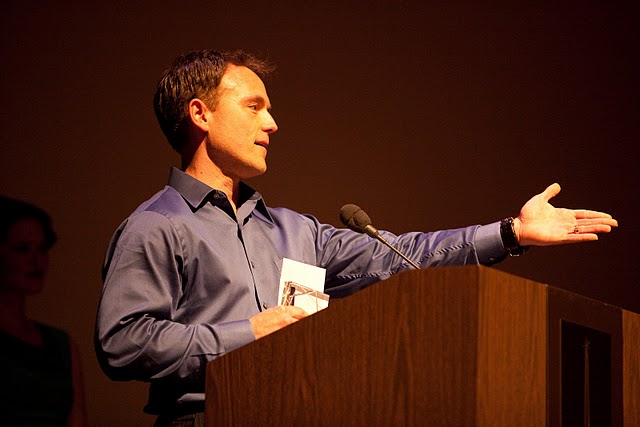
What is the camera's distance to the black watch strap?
2.53m

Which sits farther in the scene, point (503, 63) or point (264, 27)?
point (503, 63)

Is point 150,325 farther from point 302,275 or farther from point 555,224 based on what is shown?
point 555,224

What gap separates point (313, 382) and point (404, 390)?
198 millimetres

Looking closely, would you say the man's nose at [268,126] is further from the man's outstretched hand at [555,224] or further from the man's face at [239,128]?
the man's outstretched hand at [555,224]

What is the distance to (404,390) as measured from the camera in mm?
1637

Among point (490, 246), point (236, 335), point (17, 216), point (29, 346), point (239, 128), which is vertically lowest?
point (29, 346)

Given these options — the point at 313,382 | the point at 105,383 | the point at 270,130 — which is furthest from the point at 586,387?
the point at 105,383

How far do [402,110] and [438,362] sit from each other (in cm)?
212

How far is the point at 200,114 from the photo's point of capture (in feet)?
8.80

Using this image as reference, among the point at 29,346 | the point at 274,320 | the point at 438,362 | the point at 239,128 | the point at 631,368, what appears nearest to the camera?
the point at 438,362

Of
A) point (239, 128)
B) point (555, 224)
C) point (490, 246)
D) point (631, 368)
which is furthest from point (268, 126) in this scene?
point (631, 368)

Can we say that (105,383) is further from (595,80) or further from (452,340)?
(595,80)

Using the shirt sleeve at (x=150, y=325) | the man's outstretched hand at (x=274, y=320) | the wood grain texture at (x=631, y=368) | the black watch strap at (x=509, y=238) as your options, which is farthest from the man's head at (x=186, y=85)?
the wood grain texture at (x=631, y=368)

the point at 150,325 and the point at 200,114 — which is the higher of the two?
the point at 200,114
